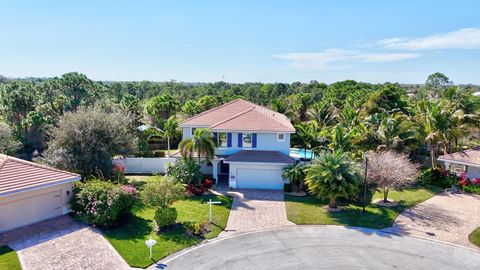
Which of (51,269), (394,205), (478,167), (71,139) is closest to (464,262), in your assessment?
(394,205)

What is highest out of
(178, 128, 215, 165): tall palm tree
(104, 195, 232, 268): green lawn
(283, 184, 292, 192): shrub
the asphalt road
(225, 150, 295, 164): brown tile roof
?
(178, 128, 215, 165): tall palm tree

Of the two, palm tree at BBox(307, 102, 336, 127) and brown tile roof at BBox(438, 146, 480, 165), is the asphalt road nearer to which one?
brown tile roof at BBox(438, 146, 480, 165)

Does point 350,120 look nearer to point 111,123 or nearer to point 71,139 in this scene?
point 111,123

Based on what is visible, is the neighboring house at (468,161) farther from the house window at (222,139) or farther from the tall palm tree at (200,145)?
the tall palm tree at (200,145)

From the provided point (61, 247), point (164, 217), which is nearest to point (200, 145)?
point (164, 217)

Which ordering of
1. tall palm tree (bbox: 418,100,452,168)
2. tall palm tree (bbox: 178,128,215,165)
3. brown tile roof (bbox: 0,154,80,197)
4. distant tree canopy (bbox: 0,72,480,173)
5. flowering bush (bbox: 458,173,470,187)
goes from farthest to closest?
1. tall palm tree (bbox: 418,100,452,168)
2. distant tree canopy (bbox: 0,72,480,173)
3. flowering bush (bbox: 458,173,470,187)
4. tall palm tree (bbox: 178,128,215,165)
5. brown tile roof (bbox: 0,154,80,197)

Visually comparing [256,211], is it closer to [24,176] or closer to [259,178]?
[259,178]

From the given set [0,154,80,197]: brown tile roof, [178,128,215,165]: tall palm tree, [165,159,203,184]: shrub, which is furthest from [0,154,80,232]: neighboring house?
[178,128,215,165]: tall palm tree

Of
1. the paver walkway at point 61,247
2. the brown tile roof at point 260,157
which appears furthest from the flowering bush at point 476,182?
the paver walkway at point 61,247
